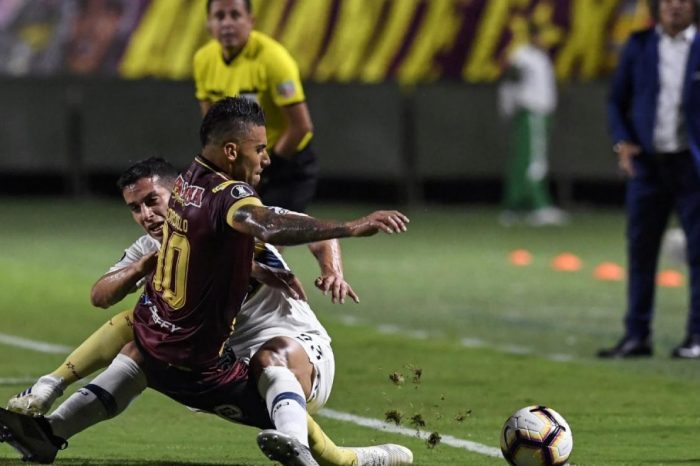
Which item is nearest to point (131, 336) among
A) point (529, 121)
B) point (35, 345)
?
point (35, 345)

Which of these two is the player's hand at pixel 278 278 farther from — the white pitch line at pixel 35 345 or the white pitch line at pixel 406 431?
the white pitch line at pixel 35 345

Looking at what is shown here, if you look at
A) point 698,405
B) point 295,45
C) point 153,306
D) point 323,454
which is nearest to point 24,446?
point 153,306

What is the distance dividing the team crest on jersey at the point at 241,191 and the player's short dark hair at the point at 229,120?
0.80 feet

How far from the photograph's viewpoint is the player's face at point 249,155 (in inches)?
275

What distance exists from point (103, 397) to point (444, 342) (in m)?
5.01

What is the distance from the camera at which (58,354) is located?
11570mm

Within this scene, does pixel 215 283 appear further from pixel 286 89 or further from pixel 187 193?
pixel 286 89

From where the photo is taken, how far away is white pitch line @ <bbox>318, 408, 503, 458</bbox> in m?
8.20

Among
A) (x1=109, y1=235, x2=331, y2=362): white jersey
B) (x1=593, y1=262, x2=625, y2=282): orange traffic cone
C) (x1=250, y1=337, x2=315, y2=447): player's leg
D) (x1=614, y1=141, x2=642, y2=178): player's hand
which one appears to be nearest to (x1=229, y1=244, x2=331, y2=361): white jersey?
(x1=109, y1=235, x2=331, y2=362): white jersey

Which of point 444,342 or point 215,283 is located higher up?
point 215,283

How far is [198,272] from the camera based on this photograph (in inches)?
278

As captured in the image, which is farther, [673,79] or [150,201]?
[673,79]

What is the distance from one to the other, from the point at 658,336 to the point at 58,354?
167 inches

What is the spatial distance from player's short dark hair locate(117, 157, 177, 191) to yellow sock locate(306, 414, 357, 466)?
4.52 feet
